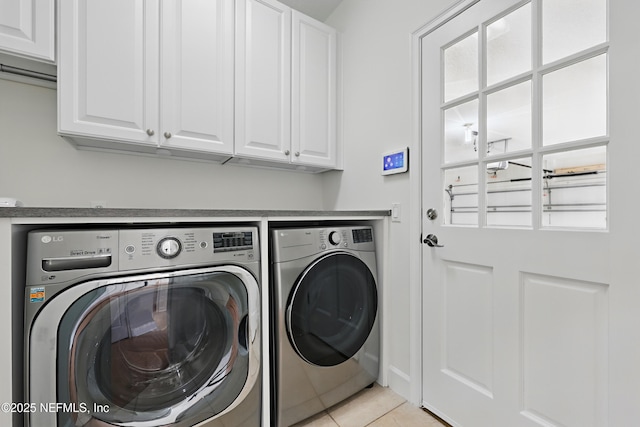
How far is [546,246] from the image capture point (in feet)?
3.47

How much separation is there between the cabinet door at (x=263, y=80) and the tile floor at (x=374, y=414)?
4.94 ft

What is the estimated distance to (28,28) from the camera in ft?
3.97

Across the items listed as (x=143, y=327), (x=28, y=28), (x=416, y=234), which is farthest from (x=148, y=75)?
(x=416, y=234)

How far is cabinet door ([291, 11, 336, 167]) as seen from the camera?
76.4 inches

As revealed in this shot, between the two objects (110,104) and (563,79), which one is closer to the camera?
(563,79)

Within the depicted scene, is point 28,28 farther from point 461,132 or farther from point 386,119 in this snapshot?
point 461,132

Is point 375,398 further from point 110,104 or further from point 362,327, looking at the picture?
point 110,104

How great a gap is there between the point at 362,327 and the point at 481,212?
0.87 metres

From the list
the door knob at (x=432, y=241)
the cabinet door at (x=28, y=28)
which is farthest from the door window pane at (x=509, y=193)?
the cabinet door at (x=28, y=28)

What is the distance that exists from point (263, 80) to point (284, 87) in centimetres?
15

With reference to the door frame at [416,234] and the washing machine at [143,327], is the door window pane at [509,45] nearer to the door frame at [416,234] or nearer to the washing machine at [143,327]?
the door frame at [416,234]

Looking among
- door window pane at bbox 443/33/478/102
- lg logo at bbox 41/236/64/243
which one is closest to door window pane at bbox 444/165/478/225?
door window pane at bbox 443/33/478/102

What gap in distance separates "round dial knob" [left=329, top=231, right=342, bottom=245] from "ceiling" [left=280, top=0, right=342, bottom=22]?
1797 millimetres

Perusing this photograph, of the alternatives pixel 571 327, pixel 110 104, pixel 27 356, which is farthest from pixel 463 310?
pixel 110 104
